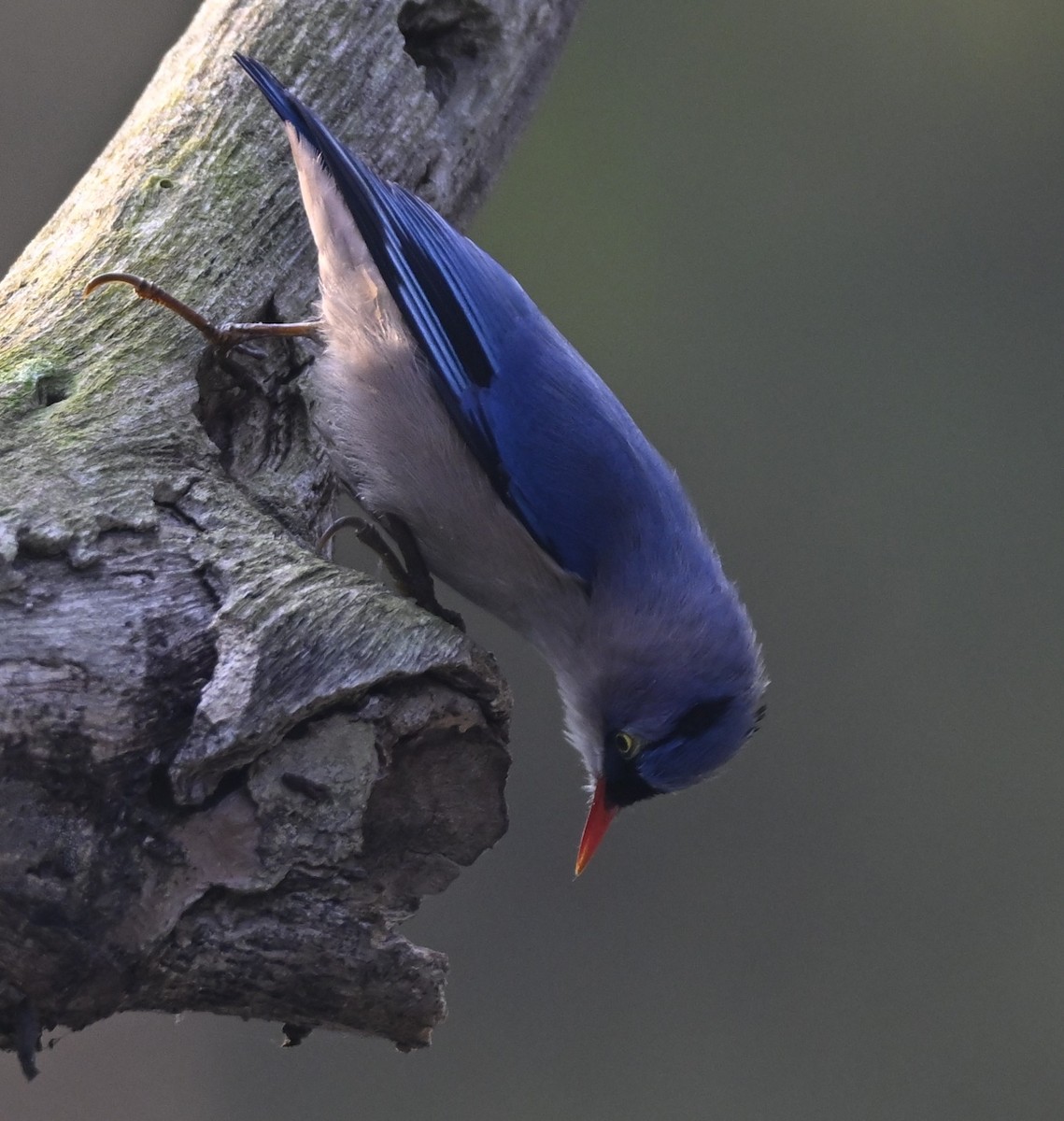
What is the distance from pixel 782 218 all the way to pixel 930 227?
21.2 inches

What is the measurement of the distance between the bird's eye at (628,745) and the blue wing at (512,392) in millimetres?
285

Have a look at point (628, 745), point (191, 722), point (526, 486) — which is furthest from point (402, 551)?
point (191, 722)

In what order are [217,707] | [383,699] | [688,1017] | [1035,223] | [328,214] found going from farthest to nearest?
[1035,223] < [688,1017] < [328,214] < [383,699] < [217,707]

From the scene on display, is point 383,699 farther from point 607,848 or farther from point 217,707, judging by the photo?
point 607,848

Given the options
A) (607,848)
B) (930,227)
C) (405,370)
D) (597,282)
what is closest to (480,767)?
(405,370)

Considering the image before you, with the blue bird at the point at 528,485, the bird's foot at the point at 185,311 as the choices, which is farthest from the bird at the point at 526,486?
the bird's foot at the point at 185,311

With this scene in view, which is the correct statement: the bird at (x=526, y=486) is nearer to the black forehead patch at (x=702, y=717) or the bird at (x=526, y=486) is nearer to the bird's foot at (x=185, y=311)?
the black forehead patch at (x=702, y=717)

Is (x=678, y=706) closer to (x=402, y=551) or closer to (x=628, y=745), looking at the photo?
(x=628, y=745)

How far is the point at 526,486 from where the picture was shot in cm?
222

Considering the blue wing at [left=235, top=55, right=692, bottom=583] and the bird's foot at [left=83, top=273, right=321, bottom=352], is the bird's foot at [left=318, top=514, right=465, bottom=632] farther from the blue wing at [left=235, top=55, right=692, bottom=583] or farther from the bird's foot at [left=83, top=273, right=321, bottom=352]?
the bird's foot at [left=83, top=273, right=321, bottom=352]

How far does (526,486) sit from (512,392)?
17cm

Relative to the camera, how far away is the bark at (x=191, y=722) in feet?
5.06

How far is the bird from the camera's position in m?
2.21

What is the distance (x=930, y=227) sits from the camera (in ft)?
16.0
